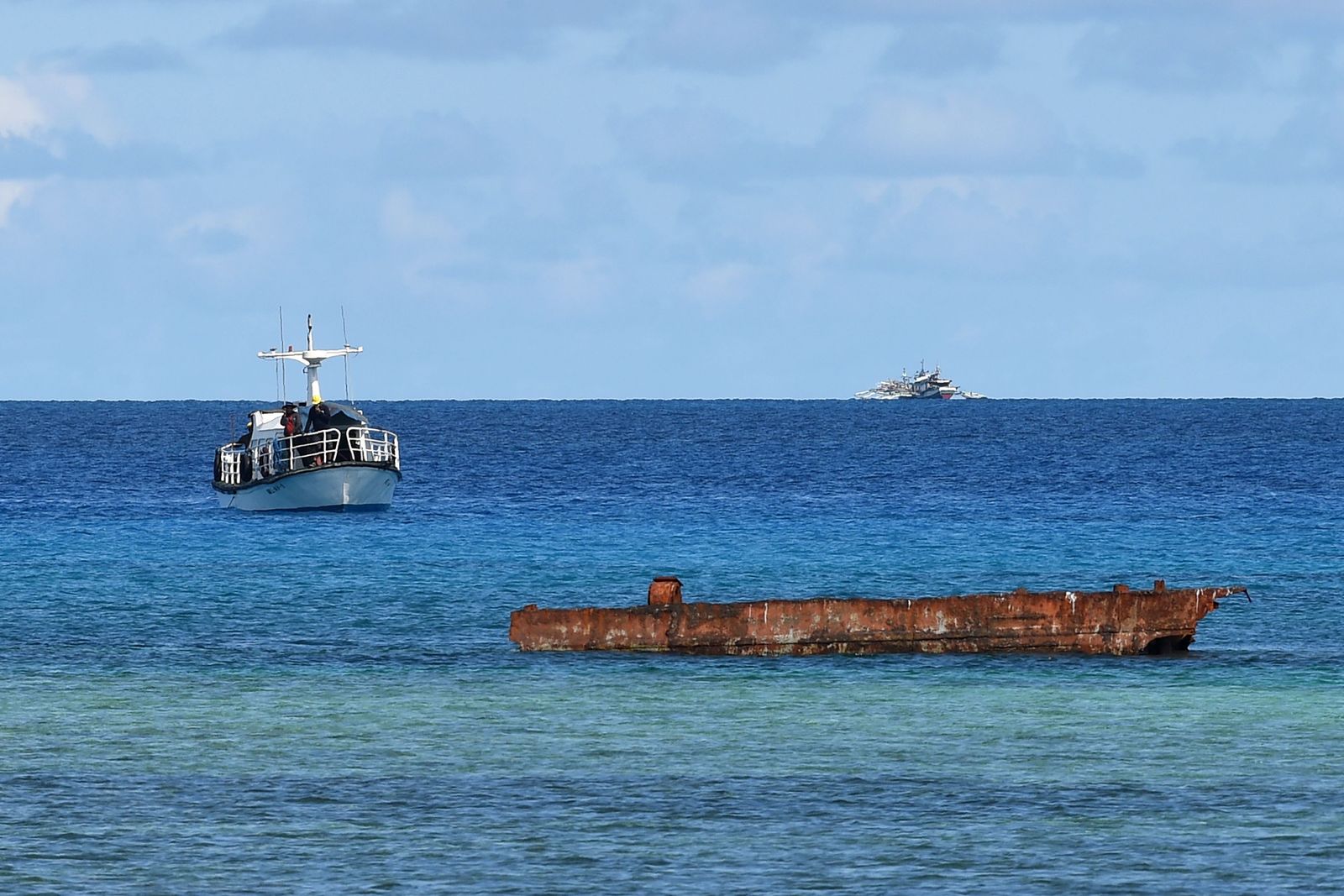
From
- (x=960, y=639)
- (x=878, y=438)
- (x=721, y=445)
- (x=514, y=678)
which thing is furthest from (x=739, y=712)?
(x=878, y=438)

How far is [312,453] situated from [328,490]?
2.40 m

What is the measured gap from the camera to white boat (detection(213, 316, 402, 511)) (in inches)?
3059

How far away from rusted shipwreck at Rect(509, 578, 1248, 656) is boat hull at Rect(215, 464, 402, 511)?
42.2 meters

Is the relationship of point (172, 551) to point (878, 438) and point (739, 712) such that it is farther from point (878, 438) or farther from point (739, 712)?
point (878, 438)

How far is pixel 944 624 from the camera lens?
3703 cm

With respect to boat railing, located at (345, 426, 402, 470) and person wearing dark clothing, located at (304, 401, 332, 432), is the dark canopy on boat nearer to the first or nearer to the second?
person wearing dark clothing, located at (304, 401, 332, 432)

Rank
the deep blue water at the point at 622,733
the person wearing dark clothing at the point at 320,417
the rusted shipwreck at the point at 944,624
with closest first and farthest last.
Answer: the deep blue water at the point at 622,733 < the rusted shipwreck at the point at 944,624 < the person wearing dark clothing at the point at 320,417

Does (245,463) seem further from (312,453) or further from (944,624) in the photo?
(944,624)

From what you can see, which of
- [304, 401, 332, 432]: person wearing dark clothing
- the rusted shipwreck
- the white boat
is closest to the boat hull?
the white boat

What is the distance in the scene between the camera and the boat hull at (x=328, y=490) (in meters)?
77.4

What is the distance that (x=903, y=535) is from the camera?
6944 cm

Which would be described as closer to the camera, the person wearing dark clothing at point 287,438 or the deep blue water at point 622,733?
the deep blue water at point 622,733

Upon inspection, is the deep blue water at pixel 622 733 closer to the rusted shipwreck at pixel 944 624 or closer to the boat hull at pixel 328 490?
the rusted shipwreck at pixel 944 624

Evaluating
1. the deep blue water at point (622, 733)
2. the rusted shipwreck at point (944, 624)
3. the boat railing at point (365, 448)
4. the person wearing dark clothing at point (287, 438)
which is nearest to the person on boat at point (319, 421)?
the person wearing dark clothing at point (287, 438)
